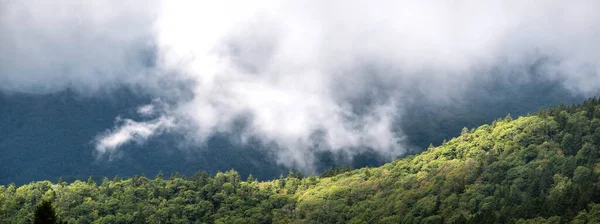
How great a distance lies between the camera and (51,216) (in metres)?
112
